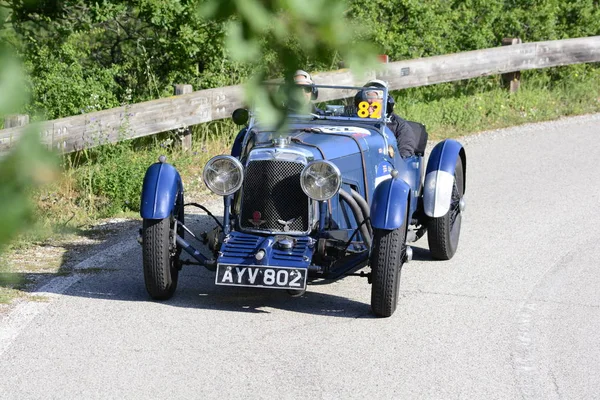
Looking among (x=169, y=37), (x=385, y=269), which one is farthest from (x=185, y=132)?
(x=385, y=269)

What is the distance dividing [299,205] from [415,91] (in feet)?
25.4

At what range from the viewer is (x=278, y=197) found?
700cm

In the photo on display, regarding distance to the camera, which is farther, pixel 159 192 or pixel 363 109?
pixel 363 109

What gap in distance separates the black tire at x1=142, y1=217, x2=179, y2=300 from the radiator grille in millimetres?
666

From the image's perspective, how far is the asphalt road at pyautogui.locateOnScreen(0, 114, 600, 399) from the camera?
533 cm

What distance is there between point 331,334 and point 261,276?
0.59 m

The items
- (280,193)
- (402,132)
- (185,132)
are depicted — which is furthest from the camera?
(185,132)

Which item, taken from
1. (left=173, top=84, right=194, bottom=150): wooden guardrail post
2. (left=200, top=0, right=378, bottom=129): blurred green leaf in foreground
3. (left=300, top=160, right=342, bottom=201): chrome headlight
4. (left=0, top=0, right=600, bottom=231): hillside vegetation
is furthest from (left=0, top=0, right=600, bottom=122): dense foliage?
(left=200, top=0, right=378, bottom=129): blurred green leaf in foreground

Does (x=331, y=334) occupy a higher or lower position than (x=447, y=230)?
lower

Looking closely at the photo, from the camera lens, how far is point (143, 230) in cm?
677

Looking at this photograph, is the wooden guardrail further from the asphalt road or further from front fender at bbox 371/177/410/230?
the asphalt road

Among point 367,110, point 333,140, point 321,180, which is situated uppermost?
point 367,110

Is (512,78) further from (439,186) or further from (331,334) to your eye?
(331,334)

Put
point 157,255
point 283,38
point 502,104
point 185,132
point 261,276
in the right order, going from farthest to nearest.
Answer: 1. point 502,104
2. point 185,132
3. point 157,255
4. point 261,276
5. point 283,38
